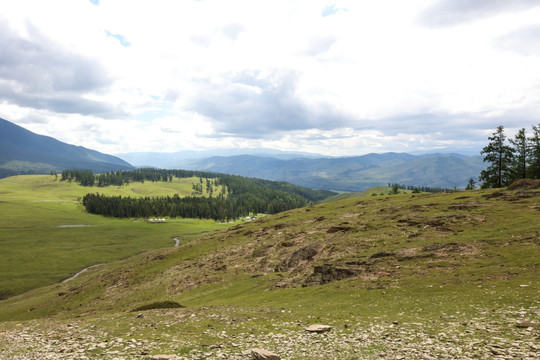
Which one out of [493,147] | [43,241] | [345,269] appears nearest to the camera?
[345,269]

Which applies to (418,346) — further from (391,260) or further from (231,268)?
(231,268)

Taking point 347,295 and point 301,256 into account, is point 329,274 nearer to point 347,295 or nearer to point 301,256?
point 347,295

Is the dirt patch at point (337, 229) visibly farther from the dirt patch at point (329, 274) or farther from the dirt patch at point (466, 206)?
the dirt patch at point (466, 206)

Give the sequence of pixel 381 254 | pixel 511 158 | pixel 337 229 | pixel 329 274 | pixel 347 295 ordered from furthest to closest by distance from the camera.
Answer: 1. pixel 511 158
2. pixel 337 229
3. pixel 381 254
4. pixel 329 274
5. pixel 347 295

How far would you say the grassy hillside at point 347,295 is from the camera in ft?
54.5

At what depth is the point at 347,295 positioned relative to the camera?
30.0 metres

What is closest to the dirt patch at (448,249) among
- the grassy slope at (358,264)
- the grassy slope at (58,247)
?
the grassy slope at (358,264)

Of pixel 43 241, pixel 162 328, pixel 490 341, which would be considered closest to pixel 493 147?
pixel 490 341

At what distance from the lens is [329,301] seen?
28969 mm

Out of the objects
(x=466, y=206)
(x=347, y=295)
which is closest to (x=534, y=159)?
(x=466, y=206)

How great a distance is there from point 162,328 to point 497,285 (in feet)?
94.0

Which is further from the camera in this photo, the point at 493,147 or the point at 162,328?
the point at 493,147

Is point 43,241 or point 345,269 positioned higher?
point 345,269

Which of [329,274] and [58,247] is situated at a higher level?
[329,274]
